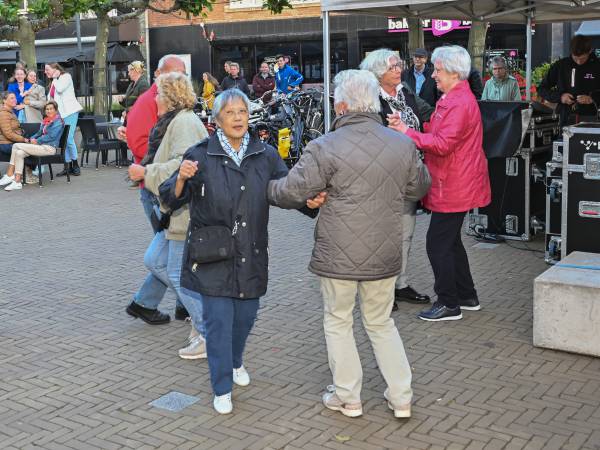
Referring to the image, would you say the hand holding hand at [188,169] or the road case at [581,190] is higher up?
the hand holding hand at [188,169]

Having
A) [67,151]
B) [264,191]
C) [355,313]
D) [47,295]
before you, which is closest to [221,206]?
[264,191]

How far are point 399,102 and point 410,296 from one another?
1535 millimetres

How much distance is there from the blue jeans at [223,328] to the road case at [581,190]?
371 centimetres

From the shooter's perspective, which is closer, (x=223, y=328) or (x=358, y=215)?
(x=358, y=215)

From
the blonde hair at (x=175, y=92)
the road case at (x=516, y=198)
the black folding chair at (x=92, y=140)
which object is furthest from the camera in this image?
the black folding chair at (x=92, y=140)

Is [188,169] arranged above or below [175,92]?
below

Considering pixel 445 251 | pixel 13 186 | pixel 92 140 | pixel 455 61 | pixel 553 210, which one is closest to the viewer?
pixel 455 61

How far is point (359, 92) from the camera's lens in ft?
14.6

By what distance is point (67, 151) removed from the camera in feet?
49.9

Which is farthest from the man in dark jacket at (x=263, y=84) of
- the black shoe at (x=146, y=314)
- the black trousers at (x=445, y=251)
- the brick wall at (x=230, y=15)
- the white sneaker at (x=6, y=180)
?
the black trousers at (x=445, y=251)

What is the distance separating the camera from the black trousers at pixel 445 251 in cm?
620

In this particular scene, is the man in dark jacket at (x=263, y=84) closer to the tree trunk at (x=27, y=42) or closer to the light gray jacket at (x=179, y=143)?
the tree trunk at (x=27, y=42)

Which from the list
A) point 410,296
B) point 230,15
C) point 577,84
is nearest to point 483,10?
point 577,84

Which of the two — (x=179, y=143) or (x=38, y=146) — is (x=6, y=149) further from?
(x=179, y=143)
